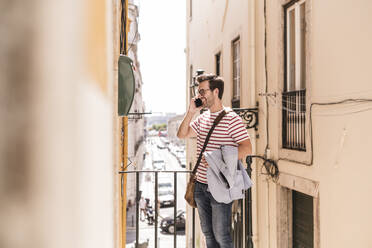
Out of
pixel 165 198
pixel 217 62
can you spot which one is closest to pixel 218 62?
pixel 217 62

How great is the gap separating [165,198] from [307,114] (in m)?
17.3

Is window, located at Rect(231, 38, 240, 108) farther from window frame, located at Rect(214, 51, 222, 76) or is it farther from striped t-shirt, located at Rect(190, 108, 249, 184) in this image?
striped t-shirt, located at Rect(190, 108, 249, 184)

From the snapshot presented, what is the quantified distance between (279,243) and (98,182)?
499 cm

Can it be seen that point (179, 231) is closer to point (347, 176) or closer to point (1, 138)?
point (347, 176)

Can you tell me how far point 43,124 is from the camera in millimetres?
843

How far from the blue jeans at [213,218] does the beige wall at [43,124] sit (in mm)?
1574

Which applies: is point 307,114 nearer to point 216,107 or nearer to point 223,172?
point 216,107

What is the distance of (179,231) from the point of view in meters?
17.2

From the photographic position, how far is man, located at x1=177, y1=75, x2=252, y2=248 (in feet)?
8.45

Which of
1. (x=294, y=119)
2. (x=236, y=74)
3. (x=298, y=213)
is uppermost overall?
(x=236, y=74)

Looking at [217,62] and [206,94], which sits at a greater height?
[217,62]

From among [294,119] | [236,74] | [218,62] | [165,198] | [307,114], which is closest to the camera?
[307,114]

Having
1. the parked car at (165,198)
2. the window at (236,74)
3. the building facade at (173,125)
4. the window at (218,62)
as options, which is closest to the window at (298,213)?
the window at (236,74)

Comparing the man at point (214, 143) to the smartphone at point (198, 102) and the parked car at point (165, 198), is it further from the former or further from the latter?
the parked car at point (165, 198)
